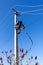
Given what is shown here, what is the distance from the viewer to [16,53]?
2783 centimetres

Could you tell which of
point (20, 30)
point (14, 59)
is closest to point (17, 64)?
point (14, 59)

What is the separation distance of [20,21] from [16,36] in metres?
0.89

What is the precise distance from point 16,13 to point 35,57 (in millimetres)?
3074

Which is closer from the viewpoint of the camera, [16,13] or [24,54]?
[24,54]

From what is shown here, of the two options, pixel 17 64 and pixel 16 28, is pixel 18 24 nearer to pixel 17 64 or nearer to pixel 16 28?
pixel 16 28

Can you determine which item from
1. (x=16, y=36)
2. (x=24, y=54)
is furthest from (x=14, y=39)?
(x=24, y=54)

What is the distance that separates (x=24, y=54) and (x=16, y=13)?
9.78 feet

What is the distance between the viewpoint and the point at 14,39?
28547 mm

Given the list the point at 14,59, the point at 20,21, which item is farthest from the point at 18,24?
the point at 14,59

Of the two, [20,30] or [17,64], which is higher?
[20,30]

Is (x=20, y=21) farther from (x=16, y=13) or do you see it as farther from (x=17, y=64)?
(x=17, y=64)

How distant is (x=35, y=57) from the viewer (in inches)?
1069

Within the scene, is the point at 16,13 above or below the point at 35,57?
above

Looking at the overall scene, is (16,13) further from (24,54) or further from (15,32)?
(24,54)
